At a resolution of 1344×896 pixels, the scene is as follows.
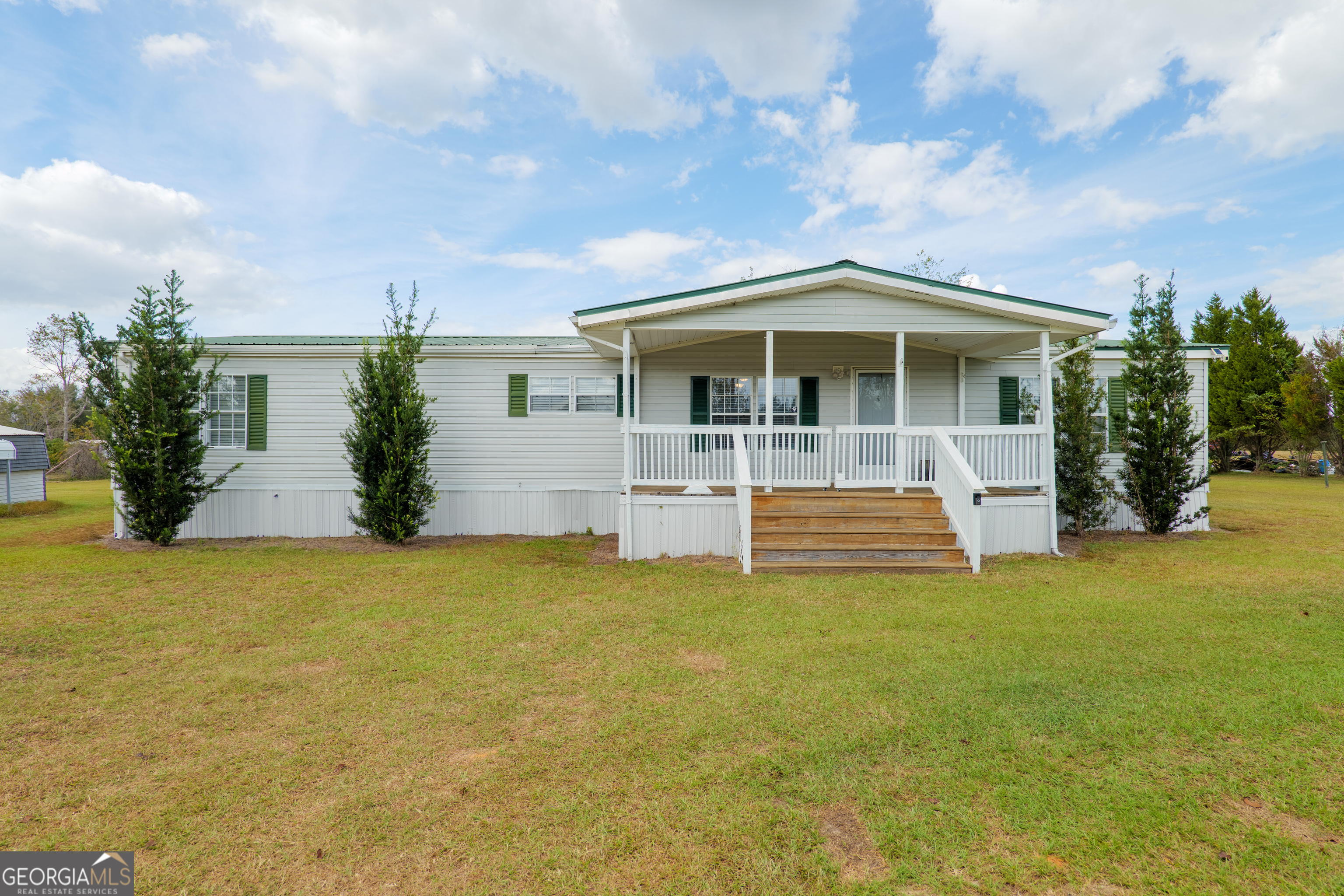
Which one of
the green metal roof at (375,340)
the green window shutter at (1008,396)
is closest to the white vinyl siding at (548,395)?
the green metal roof at (375,340)

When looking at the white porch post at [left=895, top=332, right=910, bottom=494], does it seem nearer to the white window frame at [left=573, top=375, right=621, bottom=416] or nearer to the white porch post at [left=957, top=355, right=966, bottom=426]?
the white porch post at [left=957, top=355, right=966, bottom=426]

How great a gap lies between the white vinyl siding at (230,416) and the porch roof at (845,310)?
7.00 meters

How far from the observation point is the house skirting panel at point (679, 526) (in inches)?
336

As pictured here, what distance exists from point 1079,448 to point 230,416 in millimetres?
15096

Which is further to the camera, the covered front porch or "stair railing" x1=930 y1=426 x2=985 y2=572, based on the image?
the covered front porch

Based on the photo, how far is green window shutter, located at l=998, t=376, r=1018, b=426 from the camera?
37.2 feet

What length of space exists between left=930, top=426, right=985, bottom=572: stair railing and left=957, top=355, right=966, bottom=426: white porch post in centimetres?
247

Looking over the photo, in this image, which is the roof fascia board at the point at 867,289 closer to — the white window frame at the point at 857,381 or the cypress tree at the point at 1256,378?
the white window frame at the point at 857,381

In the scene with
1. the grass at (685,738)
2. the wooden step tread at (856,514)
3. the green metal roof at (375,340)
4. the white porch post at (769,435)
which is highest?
the green metal roof at (375,340)

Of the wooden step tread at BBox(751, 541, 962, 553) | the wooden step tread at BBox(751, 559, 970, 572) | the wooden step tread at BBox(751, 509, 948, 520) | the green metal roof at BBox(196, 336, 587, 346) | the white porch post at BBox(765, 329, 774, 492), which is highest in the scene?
the green metal roof at BBox(196, 336, 587, 346)

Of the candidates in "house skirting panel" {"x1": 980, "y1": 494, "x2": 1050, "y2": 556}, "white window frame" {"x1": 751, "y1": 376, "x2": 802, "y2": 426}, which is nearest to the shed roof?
"white window frame" {"x1": 751, "y1": 376, "x2": 802, "y2": 426}

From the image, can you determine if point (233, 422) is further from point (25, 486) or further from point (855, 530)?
point (855, 530)

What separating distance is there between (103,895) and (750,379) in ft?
32.7

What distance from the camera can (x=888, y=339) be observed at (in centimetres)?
1043
